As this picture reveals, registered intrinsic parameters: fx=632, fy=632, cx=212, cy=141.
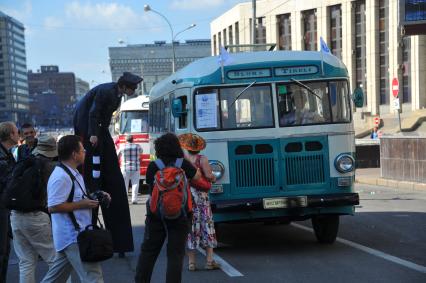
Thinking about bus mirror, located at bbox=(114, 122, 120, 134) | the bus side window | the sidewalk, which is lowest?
the sidewalk

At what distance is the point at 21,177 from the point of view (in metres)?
5.63

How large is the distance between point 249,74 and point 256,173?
1378mm

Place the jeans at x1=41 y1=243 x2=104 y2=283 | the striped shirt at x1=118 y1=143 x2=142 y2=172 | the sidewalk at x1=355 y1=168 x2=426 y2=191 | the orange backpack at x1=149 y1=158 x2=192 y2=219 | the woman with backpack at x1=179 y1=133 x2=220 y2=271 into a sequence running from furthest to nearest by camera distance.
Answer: the sidewalk at x1=355 y1=168 x2=426 y2=191 < the striped shirt at x1=118 y1=143 x2=142 y2=172 < the woman with backpack at x1=179 y1=133 x2=220 y2=271 < the orange backpack at x1=149 y1=158 x2=192 y2=219 < the jeans at x1=41 y1=243 x2=104 y2=283

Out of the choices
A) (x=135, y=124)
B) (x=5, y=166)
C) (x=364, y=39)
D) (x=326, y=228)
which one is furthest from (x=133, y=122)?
(x=364, y=39)

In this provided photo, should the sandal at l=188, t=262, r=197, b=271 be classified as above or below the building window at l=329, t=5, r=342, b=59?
below

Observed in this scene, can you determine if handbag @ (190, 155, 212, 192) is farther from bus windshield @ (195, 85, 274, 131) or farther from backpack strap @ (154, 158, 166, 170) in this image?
bus windshield @ (195, 85, 274, 131)

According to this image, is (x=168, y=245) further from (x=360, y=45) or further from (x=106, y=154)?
(x=360, y=45)

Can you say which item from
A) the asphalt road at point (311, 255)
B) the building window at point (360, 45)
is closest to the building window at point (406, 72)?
the building window at point (360, 45)

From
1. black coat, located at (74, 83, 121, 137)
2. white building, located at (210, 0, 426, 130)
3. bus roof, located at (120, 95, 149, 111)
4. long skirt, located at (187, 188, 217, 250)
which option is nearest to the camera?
long skirt, located at (187, 188, 217, 250)

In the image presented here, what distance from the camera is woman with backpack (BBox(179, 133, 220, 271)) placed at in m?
7.28

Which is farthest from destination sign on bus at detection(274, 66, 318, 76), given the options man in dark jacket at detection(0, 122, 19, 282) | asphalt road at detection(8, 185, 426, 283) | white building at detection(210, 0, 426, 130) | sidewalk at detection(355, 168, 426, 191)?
white building at detection(210, 0, 426, 130)

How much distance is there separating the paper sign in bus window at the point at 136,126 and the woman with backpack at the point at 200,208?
12.4m

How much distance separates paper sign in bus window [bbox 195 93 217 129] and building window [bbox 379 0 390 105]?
133ft

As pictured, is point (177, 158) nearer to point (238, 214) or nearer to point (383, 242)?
point (238, 214)
